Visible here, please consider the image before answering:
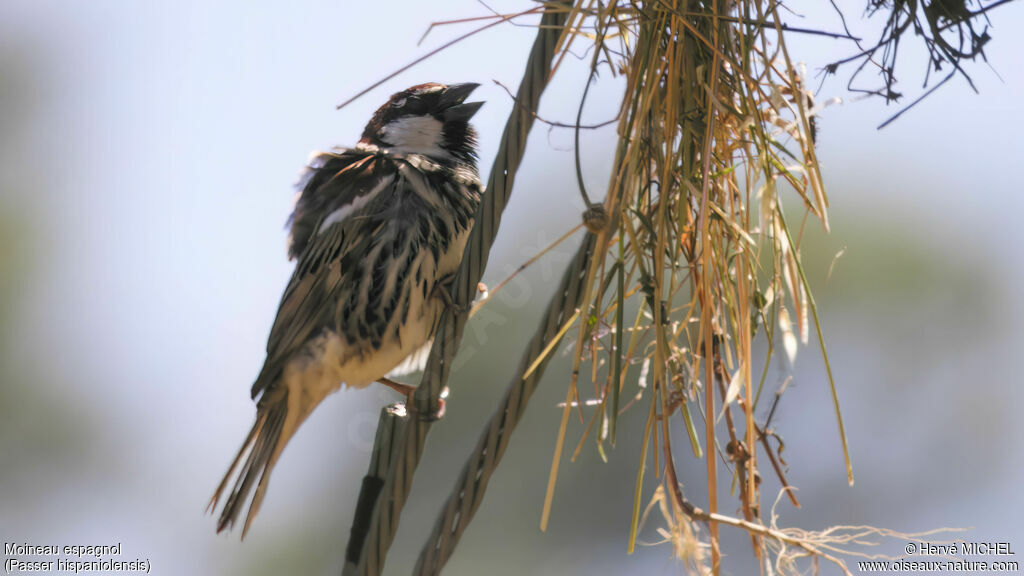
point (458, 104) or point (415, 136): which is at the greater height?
point (458, 104)

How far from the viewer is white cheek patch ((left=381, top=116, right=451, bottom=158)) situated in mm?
2953

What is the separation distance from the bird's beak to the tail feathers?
1077 millimetres

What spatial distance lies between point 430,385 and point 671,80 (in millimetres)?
843

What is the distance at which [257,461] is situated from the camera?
2.58 metres

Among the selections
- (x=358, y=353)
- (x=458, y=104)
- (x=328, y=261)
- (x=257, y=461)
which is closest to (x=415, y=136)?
(x=458, y=104)

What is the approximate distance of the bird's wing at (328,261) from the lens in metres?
2.56

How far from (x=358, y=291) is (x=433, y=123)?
774mm

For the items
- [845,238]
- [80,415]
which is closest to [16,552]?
[80,415]

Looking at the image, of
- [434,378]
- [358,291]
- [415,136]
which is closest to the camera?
[434,378]

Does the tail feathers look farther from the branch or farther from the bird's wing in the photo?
the branch

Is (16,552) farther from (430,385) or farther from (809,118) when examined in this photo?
(809,118)

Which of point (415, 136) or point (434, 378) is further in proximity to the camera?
point (415, 136)

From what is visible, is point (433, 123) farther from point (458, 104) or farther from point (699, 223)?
point (699, 223)

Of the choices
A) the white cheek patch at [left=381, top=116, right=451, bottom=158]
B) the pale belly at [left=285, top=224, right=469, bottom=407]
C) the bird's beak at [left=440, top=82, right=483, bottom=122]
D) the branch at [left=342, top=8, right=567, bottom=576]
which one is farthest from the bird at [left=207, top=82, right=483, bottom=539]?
the branch at [left=342, top=8, right=567, bottom=576]
